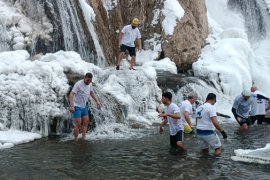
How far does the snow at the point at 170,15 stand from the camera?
1836 cm

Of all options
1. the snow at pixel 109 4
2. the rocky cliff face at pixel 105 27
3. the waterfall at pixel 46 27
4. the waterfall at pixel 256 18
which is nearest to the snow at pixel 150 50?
the rocky cliff face at pixel 105 27

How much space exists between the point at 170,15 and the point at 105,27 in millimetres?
2816

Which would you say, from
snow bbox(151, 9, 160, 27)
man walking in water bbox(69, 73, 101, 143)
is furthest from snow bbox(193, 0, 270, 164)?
man walking in water bbox(69, 73, 101, 143)

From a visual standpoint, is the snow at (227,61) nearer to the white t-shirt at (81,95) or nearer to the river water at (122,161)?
the river water at (122,161)

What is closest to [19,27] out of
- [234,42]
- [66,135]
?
[66,135]

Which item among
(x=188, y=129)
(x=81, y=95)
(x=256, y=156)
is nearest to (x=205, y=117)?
(x=256, y=156)

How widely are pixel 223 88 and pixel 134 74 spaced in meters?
4.88

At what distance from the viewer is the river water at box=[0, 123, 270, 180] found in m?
6.77

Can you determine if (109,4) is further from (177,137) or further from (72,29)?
(177,137)

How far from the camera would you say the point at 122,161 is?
25.0 feet

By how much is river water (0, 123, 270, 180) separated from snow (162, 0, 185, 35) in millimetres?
9335

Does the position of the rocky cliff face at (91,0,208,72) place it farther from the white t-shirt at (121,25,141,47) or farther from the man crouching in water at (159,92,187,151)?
the man crouching in water at (159,92,187,151)

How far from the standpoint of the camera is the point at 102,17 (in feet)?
57.4

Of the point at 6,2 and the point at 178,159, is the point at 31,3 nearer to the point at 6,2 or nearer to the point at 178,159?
the point at 6,2
